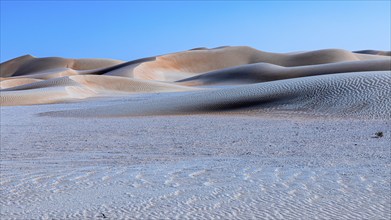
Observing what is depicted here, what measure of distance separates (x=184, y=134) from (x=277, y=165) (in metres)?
5.40

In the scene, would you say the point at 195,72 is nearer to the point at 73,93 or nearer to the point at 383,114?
the point at 73,93

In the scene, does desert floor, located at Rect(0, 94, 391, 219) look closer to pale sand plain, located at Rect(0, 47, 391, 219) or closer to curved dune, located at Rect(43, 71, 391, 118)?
pale sand plain, located at Rect(0, 47, 391, 219)

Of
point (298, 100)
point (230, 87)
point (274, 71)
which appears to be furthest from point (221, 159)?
point (274, 71)

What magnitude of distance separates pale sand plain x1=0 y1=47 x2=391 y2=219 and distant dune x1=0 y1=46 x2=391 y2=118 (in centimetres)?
13

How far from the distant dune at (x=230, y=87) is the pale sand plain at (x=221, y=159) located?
0.42ft

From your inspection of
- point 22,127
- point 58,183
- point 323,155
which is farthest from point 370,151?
point 22,127

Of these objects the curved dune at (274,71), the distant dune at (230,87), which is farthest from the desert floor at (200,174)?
the curved dune at (274,71)

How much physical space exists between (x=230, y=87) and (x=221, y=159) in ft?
77.0

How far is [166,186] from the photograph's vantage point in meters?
5.76

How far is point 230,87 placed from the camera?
104 ft

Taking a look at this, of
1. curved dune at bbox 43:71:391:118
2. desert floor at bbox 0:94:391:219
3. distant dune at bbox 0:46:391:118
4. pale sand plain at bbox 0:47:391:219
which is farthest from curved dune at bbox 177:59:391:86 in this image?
desert floor at bbox 0:94:391:219

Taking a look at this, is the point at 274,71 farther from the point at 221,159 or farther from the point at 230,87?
the point at 221,159

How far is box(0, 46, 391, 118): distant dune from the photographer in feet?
62.0

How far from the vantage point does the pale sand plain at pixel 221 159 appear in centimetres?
477
